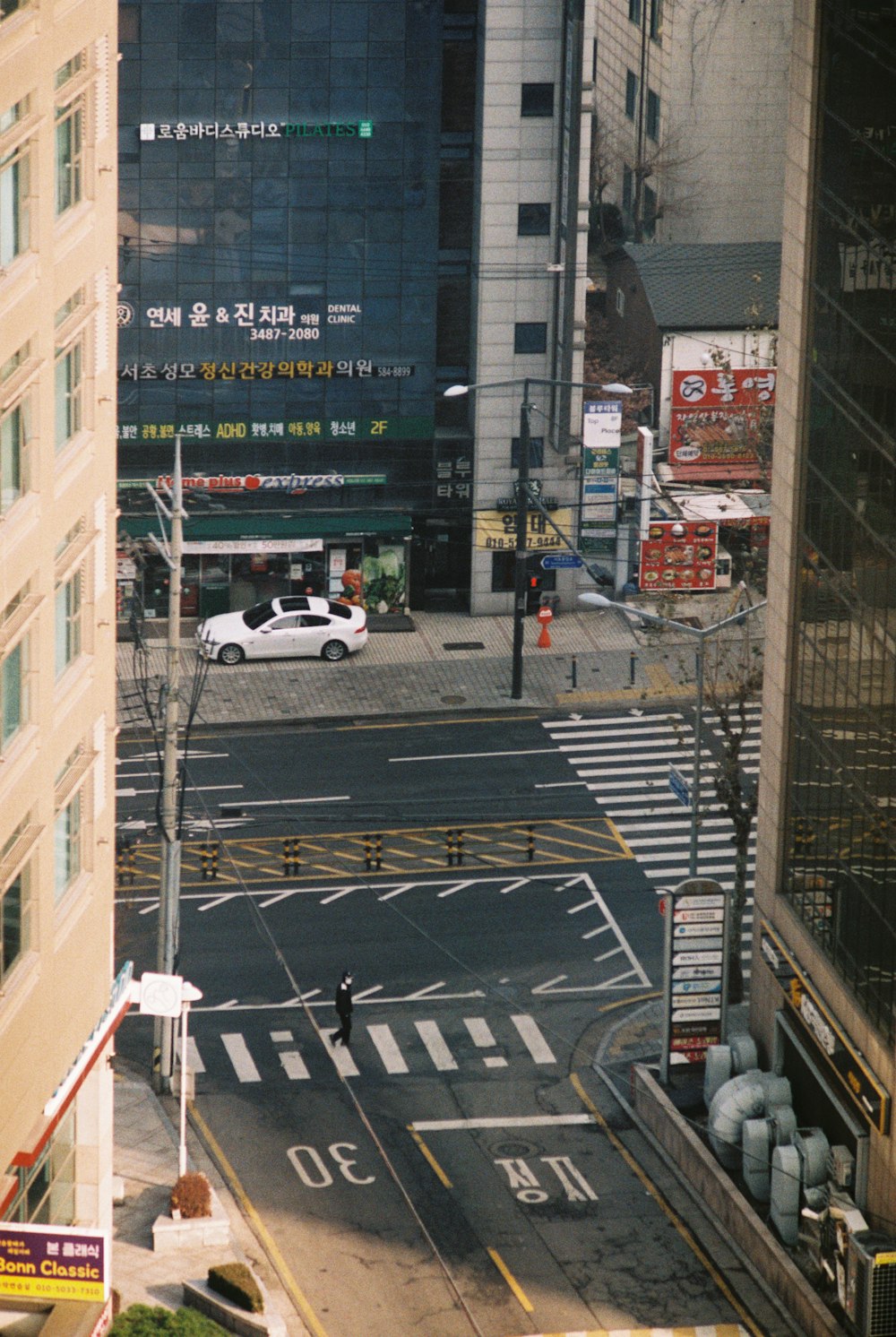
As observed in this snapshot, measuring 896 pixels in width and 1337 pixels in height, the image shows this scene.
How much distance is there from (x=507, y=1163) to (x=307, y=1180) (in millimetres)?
4245

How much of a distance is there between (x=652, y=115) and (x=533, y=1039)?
189ft

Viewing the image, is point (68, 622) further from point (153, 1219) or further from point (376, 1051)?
point (376, 1051)

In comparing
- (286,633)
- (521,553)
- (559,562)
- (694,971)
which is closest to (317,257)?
(521,553)

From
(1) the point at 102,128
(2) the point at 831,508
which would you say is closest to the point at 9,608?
(1) the point at 102,128

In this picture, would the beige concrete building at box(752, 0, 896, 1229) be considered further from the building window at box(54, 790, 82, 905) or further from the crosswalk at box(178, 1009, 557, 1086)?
the building window at box(54, 790, 82, 905)

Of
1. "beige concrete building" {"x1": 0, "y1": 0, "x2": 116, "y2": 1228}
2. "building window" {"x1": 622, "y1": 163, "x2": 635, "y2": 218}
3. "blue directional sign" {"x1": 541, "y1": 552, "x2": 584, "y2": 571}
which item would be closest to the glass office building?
"blue directional sign" {"x1": 541, "y1": 552, "x2": 584, "y2": 571}

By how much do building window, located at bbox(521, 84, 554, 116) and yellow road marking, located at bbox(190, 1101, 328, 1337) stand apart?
120 feet

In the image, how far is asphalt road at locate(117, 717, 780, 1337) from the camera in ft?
148

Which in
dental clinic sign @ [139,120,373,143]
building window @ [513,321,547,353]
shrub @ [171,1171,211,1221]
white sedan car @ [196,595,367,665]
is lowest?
shrub @ [171,1171,211,1221]

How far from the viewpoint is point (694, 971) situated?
167 ft

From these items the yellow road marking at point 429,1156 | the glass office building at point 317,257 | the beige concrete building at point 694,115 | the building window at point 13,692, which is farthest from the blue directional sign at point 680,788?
the beige concrete building at point 694,115

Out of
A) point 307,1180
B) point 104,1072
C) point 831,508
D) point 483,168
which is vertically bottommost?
point 307,1180

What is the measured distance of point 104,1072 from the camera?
39.9 m

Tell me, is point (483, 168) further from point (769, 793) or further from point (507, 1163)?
point (507, 1163)
